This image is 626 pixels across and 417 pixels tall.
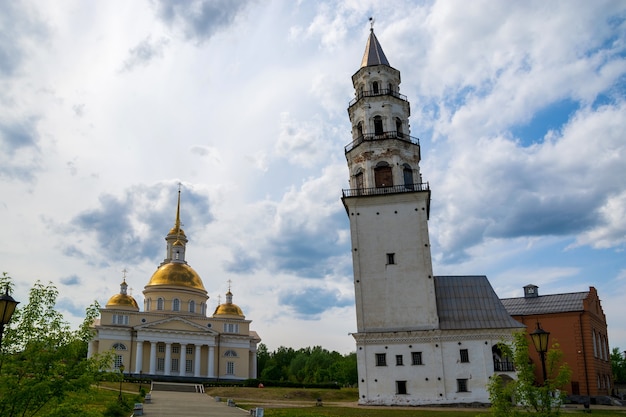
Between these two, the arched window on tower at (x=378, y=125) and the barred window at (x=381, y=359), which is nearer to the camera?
the barred window at (x=381, y=359)

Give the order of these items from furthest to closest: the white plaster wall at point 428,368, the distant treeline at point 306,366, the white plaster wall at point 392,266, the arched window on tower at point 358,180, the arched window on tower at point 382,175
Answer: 1. the distant treeline at point 306,366
2. the arched window on tower at point 358,180
3. the arched window on tower at point 382,175
4. the white plaster wall at point 392,266
5. the white plaster wall at point 428,368

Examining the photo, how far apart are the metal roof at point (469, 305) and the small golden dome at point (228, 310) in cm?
3998

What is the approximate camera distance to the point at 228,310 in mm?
75188

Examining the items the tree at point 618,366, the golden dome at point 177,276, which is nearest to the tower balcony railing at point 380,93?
the golden dome at point 177,276

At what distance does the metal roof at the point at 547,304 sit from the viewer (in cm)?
4928

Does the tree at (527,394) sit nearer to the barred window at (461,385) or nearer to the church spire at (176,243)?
the barred window at (461,385)

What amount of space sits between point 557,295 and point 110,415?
42311 mm

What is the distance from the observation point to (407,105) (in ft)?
144

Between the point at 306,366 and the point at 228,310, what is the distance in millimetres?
24659

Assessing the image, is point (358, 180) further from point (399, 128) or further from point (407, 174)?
point (399, 128)

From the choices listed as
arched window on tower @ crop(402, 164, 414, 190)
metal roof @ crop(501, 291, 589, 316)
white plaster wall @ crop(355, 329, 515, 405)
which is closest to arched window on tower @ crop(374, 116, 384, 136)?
arched window on tower @ crop(402, 164, 414, 190)

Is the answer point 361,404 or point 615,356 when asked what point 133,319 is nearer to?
point 361,404

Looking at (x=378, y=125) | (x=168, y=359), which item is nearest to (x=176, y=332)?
(x=168, y=359)

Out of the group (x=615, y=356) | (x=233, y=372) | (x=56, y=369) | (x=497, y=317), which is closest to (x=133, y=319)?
(x=233, y=372)
